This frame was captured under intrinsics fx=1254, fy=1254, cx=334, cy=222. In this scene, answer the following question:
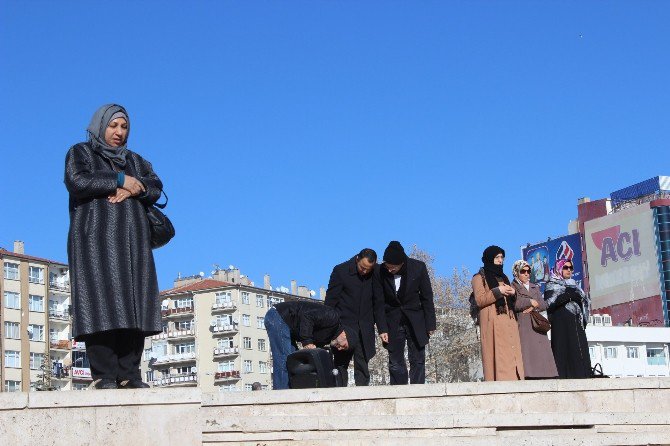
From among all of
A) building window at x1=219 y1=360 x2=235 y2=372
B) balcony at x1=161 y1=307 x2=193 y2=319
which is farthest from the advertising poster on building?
balcony at x1=161 y1=307 x2=193 y2=319

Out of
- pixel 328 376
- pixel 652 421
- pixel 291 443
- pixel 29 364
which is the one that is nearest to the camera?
pixel 291 443

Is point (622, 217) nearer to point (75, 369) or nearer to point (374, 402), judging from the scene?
point (75, 369)

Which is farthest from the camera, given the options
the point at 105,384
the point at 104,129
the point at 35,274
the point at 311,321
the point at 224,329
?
the point at 224,329

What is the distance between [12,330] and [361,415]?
95085 millimetres

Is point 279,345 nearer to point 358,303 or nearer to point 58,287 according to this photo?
point 358,303

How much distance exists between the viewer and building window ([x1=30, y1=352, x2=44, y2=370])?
103 m

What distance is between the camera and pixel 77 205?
936 centimetres

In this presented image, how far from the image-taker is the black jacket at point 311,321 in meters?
14.2

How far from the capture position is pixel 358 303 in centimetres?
1491

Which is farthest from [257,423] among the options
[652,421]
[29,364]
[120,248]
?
[29,364]

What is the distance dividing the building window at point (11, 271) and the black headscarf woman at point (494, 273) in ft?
308

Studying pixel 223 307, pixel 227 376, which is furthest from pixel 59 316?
pixel 223 307

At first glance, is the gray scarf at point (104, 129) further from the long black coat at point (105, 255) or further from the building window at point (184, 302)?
the building window at point (184, 302)

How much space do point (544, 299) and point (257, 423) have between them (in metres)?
5.17
